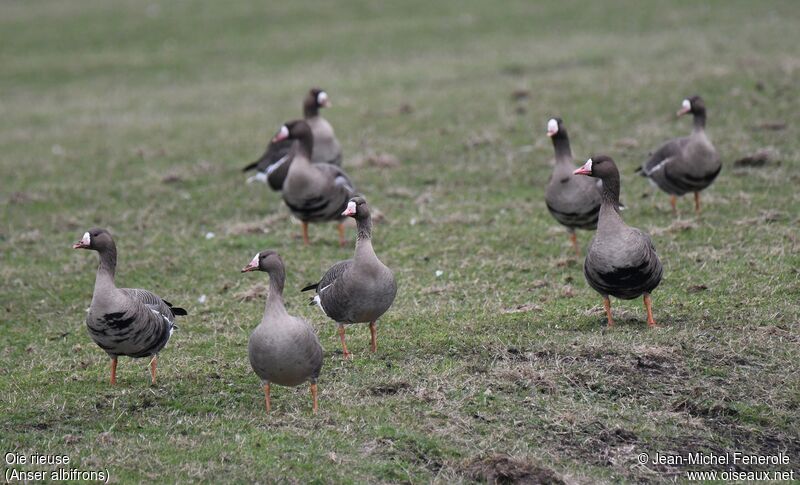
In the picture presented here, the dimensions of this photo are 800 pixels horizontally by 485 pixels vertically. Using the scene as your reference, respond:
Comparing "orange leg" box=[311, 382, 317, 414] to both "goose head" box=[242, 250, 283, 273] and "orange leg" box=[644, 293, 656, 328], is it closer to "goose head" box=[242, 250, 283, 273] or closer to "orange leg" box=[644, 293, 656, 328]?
"goose head" box=[242, 250, 283, 273]

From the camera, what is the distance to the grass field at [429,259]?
23.9 ft

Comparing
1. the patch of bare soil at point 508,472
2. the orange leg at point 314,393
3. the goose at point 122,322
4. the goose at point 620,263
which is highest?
the goose at point 620,263

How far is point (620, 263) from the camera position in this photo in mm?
8617

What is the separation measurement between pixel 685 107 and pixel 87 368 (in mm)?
8527

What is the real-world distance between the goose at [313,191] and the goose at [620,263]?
4430mm

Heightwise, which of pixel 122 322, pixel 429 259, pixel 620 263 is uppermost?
pixel 429 259

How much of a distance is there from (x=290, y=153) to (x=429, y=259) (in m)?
3.58

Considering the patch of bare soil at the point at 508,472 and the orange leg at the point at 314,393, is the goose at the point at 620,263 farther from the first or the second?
the orange leg at the point at 314,393

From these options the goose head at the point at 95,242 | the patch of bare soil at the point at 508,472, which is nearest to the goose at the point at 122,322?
the goose head at the point at 95,242

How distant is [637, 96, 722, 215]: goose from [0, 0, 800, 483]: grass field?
440mm

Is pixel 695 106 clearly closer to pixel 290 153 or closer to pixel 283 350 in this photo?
pixel 290 153

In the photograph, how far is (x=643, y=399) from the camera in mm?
7738

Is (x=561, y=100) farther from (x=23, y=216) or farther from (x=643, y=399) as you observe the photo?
(x=643, y=399)

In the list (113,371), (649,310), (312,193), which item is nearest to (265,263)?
(113,371)
